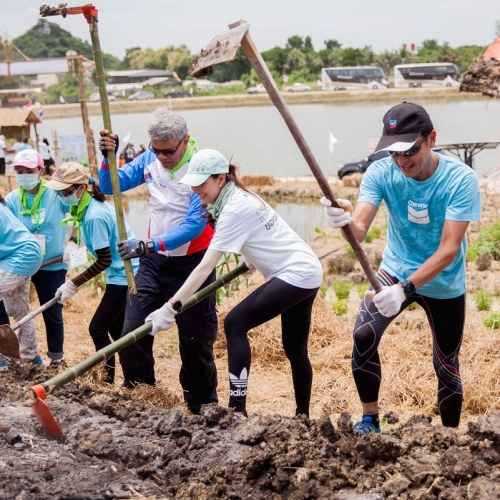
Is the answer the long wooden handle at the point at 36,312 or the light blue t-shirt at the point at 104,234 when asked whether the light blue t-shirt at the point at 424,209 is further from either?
the long wooden handle at the point at 36,312

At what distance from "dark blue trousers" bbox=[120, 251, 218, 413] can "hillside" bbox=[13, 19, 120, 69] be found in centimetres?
11050

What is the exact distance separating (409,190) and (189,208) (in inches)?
54.7

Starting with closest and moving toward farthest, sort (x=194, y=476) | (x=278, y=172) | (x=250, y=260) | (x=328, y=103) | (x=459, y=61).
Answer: (x=194, y=476) < (x=250, y=260) < (x=278, y=172) < (x=328, y=103) < (x=459, y=61)

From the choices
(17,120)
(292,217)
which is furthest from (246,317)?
(17,120)

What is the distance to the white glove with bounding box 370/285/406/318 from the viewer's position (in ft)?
12.9

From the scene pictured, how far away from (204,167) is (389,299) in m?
1.17

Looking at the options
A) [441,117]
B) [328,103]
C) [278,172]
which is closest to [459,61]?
[328,103]

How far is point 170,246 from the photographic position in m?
4.72

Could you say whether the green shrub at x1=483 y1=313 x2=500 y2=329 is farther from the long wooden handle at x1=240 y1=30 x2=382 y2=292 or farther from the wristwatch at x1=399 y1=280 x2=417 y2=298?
the long wooden handle at x1=240 y1=30 x2=382 y2=292

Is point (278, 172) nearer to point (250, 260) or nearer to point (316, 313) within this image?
point (316, 313)

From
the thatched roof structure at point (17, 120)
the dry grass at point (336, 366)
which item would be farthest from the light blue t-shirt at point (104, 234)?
the thatched roof structure at point (17, 120)

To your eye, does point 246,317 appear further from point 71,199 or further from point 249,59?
point 71,199

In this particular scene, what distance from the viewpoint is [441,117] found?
39531mm

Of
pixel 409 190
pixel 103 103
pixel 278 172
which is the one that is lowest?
pixel 278 172
